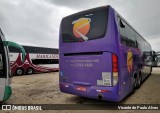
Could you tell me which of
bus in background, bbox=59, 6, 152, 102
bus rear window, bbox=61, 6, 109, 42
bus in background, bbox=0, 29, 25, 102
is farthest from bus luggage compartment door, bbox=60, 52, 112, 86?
bus in background, bbox=0, 29, 25, 102

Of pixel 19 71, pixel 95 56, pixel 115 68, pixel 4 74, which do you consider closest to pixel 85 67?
pixel 95 56

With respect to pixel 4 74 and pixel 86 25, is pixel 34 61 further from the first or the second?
pixel 86 25

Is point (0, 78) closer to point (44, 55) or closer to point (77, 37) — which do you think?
point (77, 37)

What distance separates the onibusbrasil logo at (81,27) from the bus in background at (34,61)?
15822 mm

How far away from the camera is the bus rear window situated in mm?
5633

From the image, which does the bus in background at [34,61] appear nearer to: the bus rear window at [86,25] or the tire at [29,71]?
the tire at [29,71]

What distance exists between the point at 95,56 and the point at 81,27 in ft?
4.16

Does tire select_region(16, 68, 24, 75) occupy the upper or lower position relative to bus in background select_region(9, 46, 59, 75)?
lower

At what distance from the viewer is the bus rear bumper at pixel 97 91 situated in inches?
207

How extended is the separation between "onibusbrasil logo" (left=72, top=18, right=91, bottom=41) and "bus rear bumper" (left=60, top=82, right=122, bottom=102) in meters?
1.72

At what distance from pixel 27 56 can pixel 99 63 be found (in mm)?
18287

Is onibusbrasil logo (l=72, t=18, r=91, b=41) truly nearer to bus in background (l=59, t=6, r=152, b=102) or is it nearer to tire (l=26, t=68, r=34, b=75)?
bus in background (l=59, t=6, r=152, b=102)

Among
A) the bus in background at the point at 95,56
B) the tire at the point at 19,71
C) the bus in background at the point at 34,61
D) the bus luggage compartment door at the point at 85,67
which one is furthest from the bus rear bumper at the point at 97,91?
the tire at the point at 19,71

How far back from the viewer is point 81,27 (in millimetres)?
6172
